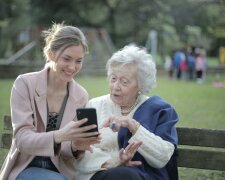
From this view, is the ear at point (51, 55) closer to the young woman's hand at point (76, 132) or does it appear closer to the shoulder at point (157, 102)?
the young woman's hand at point (76, 132)

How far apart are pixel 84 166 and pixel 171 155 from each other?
681 mm

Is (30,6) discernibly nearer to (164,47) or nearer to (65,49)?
(164,47)

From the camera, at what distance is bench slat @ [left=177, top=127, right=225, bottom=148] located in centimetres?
432

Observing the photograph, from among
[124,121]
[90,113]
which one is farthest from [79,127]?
[124,121]

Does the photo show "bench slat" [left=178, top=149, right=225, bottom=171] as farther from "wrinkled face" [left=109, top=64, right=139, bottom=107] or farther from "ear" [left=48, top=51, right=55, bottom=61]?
"ear" [left=48, top=51, right=55, bottom=61]

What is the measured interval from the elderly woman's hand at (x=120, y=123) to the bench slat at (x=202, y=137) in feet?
2.26

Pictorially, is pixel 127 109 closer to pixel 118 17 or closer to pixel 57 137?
pixel 57 137

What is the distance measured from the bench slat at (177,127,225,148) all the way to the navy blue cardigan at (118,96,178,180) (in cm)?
35

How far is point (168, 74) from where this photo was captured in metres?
34.3

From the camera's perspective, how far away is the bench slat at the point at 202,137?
14.2 feet

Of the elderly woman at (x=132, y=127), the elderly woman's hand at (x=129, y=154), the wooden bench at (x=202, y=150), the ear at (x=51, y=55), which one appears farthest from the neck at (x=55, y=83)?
the wooden bench at (x=202, y=150)

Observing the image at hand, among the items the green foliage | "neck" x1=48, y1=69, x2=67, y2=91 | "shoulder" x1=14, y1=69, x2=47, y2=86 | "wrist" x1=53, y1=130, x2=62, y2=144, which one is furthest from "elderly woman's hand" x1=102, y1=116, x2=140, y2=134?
the green foliage

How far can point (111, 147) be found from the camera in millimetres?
4168

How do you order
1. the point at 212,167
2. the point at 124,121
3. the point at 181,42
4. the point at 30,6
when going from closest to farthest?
the point at 124,121 < the point at 212,167 < the point at 30,6 < the point at 181,42
